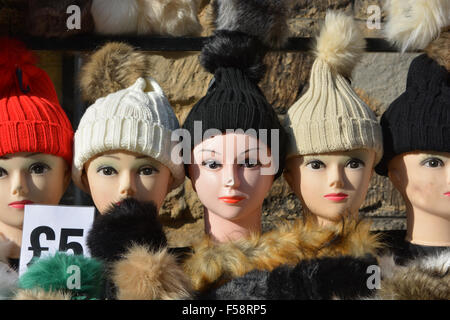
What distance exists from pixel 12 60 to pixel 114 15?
44 centimetres

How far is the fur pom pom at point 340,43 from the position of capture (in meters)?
2.80

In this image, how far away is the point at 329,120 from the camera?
106 inches

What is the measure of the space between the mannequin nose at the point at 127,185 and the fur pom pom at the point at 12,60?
24.0 inches

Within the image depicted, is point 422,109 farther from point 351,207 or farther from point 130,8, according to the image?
point 130,8

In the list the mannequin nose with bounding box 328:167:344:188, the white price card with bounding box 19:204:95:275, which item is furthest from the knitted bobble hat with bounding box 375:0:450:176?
the white price card with bounding box 19:204:95:275

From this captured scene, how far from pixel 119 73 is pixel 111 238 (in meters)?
0.83

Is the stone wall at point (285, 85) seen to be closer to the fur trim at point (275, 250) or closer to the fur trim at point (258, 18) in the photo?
the fur trim at point (258, 18)

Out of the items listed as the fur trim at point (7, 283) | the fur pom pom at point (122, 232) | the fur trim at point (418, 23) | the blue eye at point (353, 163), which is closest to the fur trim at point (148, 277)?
the fur pom pom at point (122, 232)

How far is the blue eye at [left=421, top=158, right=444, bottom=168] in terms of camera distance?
272 centimetres

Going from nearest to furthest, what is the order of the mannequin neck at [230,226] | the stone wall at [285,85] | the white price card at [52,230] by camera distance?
the white price card at [52,230], the mannequin neck at [230,226], the stone wall at [285,85]

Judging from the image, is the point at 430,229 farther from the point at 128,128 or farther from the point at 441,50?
the point at 128,128

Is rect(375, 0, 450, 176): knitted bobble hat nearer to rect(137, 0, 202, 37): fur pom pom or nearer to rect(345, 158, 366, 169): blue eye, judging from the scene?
rect(345, 158, 366, 169): blue eye

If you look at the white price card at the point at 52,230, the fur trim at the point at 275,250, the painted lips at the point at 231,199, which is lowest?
the fur trim at the point at 275,250

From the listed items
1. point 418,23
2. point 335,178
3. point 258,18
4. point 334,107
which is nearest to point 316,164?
point 335,178
